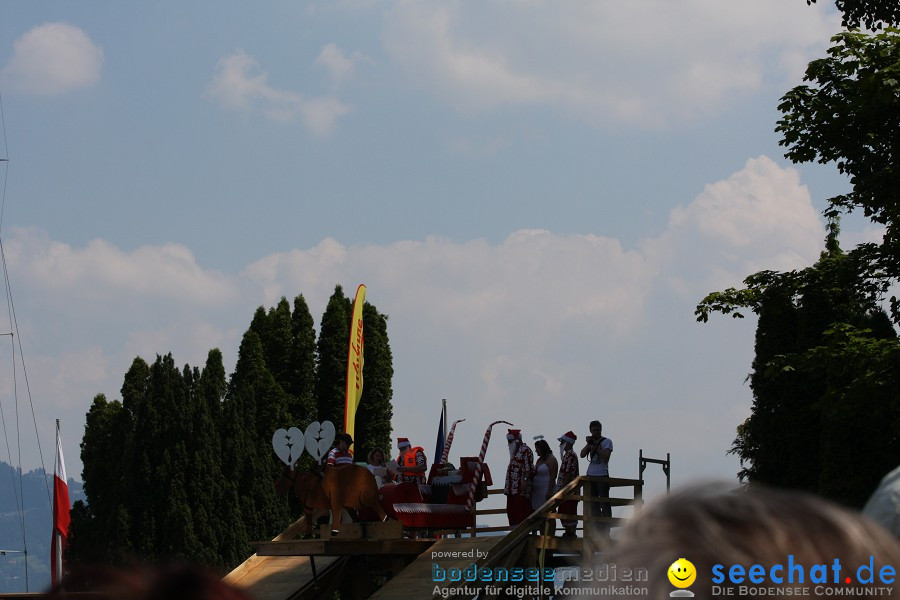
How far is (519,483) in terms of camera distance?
16984mm

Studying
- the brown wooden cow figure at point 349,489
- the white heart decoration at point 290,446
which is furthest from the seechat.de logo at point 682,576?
the white heart decoration at point 290,446

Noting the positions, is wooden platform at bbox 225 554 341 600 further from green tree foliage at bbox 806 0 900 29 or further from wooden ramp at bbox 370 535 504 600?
green tree foliage at bbox 806 0 900 29

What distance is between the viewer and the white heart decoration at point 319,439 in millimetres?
18219

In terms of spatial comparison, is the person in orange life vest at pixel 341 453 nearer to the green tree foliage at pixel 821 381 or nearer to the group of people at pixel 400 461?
the group of people at pixel 400 461

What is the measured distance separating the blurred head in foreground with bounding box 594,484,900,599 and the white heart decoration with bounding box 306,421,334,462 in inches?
680

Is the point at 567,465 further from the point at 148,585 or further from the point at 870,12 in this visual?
the point at 148,585

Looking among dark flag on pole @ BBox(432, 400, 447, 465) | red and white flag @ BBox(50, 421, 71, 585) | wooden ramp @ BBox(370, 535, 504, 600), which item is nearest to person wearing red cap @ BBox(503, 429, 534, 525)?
wooden ramp @ BBox(370, 535, 504, 600)

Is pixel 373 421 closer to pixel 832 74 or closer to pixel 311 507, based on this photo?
pixel 311 507

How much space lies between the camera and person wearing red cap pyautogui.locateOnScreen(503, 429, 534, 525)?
16984mm

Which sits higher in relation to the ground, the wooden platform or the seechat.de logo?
the seechat.de logo

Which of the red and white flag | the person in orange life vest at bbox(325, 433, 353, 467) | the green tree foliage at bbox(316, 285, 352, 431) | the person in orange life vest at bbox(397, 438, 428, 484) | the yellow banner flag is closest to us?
the person in orange life vest at bbox(325, 433, 353, 467)

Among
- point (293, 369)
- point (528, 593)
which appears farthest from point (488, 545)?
point (293, 369)

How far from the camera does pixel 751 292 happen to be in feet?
57.5

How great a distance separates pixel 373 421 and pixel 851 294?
2428cm
